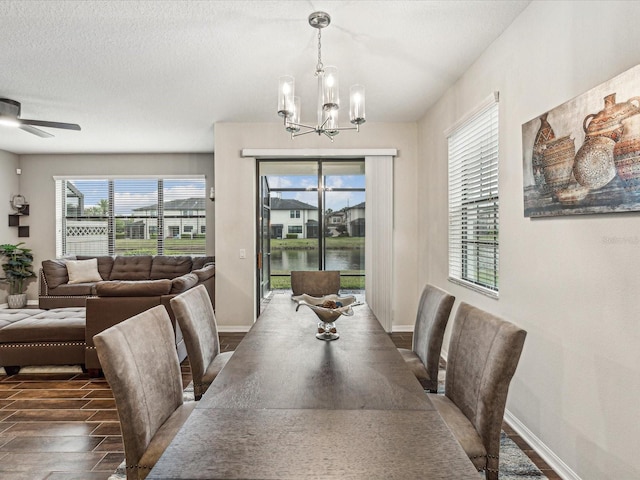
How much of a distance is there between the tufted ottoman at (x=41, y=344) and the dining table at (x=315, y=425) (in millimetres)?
2521

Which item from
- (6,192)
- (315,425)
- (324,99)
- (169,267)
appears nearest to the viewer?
(315,425)

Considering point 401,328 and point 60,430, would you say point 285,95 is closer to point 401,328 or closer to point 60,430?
point 60,430

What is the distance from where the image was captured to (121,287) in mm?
3354

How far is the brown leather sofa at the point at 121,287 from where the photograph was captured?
11.0 ft

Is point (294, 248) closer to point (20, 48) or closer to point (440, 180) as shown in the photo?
point (440, 180)

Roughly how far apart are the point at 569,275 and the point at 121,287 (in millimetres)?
3352

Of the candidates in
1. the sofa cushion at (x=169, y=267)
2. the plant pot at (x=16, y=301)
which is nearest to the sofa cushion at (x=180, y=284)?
the sofa cushion at (x=169, y=267)

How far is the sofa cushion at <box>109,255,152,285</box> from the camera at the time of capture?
20.5ft

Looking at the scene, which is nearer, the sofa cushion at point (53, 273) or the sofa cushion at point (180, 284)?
the sofa cushion at point (180, 284)

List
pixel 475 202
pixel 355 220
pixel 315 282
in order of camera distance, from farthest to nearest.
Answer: pixel 355 220, pixel 315 282, pixel 475 202

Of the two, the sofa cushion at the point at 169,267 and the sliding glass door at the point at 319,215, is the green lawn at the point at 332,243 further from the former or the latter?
the sofa cushion at the point at 169,267

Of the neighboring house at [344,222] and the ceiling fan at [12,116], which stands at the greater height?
the ceiling fan at [12,116]

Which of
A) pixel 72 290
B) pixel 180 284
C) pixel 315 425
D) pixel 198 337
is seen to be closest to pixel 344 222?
pixel 180 284

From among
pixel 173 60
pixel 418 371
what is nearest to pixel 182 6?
pixel 173 60
